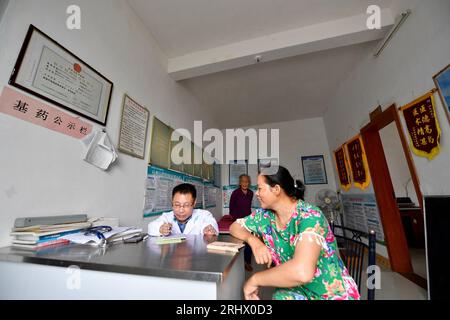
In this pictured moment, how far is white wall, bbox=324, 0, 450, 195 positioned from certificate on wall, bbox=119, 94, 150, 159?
256cm

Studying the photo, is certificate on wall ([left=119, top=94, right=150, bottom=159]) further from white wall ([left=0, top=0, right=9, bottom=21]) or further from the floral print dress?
the floral print dress

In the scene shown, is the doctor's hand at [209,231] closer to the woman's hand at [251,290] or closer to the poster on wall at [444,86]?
the woman's hand at [251,290]

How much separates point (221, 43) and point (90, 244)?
2.42 meters

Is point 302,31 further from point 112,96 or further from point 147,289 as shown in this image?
point 147,289

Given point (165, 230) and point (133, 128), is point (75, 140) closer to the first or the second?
point (133, 128)

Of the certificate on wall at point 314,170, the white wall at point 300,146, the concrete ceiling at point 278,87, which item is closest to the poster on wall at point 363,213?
the certificate on wall at point 314,170

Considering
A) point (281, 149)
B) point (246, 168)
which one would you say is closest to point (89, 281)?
point (246, 168)

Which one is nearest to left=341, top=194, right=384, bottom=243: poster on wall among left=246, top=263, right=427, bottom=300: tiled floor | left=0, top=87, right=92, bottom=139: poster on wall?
left=246, top=263, right=427, bottom=300: tiled floor

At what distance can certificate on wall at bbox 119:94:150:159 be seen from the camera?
160 cm

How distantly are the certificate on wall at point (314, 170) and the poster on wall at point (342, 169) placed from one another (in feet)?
1.28

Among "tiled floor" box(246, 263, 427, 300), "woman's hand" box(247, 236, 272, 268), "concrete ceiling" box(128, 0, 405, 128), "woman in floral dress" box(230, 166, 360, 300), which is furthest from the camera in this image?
"concrete ceiling" box(128, 0, 405, 128)

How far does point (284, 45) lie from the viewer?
6.72 ft

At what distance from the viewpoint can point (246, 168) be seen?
14.5 feet

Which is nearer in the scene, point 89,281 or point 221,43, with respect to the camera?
point 89,281
